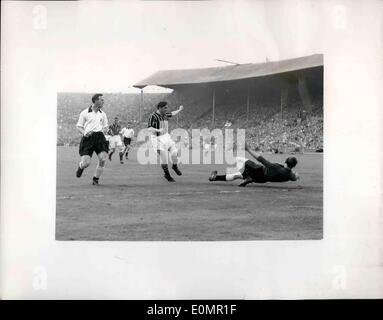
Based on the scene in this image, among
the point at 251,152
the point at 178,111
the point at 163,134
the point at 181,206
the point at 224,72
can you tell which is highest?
the point at 224,72

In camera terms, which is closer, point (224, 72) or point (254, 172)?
point (224, 72)

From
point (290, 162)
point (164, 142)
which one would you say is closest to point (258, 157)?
point (290, 162)

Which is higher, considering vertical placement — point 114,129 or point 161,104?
point 161,104

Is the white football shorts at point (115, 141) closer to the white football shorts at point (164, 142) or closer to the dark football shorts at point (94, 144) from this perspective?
the dark football shorts at point (94, 144)

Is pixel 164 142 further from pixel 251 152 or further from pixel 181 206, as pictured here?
pixel 251 152

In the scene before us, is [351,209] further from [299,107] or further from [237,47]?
[237,47]

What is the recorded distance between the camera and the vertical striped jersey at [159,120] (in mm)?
3701

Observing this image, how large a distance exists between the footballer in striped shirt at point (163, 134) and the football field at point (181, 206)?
0.05 meters

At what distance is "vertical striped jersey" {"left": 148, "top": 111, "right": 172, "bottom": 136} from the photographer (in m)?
3.70

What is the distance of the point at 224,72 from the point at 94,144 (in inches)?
33.8

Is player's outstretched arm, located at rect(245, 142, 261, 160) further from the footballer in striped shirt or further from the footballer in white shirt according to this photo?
the footballer in white shirt

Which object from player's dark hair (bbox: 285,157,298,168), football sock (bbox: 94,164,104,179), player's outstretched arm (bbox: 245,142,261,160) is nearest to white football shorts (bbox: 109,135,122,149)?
football sock (bbox: 94,164,104,179)

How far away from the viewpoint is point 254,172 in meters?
3.78

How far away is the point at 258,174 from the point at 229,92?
20.2 inches
